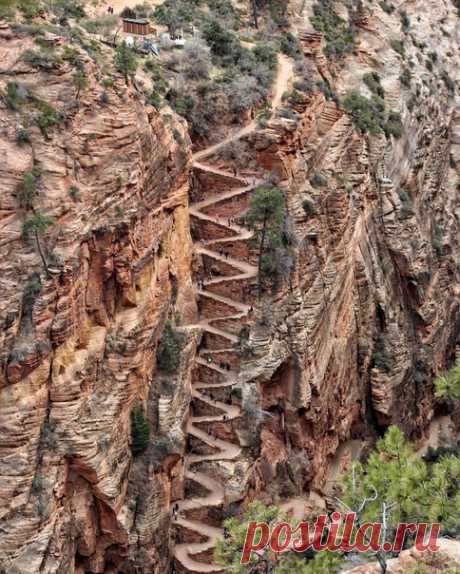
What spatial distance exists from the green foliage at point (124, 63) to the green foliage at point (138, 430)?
1087cm

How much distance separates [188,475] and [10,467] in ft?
27.8

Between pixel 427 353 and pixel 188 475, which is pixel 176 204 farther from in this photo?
pixel 427 353

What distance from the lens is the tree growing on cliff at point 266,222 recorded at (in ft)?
97.3

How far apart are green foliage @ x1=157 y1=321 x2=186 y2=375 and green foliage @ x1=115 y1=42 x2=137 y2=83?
28.5 feet

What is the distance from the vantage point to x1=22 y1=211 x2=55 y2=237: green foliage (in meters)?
21.8

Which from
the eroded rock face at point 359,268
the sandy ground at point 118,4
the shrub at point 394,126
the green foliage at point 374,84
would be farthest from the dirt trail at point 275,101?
the sandy ground at point 118,4

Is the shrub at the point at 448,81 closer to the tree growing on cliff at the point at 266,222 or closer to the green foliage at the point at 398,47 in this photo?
the green foliage at the point at 398,47

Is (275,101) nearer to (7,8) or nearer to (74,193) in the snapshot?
(7,8)

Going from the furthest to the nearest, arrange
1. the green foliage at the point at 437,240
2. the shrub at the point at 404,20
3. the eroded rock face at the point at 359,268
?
1. the shrub at the point at 404,20
2. the green foliage at the point at 437,240
3. the eroded rock face at the point at 359,268

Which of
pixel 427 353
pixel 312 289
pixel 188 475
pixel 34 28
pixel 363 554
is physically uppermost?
pixel 34 28

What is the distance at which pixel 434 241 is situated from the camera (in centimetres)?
4569

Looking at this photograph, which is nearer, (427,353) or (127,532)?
(127,532)

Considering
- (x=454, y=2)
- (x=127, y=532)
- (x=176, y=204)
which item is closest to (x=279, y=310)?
(x=176, y=204)

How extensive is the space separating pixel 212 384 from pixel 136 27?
51.1 ft
